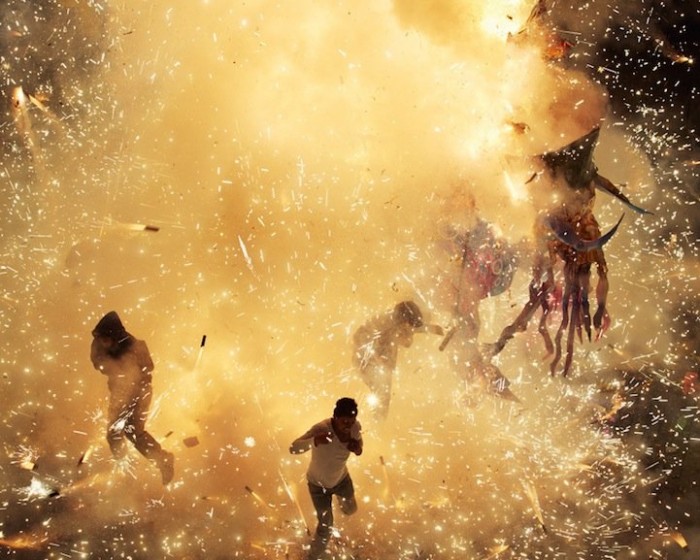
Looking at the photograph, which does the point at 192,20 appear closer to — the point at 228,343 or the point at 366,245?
the point at 366,245

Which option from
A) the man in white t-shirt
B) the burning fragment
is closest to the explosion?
the burning fragment

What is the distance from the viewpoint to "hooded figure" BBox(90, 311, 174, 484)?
16.1 ft

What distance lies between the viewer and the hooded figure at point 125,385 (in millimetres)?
4902

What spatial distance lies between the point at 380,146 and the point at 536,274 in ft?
6.37

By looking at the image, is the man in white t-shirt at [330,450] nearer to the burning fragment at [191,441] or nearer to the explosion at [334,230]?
the explosion at [334,230]

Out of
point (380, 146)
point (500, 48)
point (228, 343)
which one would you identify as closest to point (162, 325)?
point (228, 343)

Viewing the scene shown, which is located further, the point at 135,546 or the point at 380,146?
the point at 380,146

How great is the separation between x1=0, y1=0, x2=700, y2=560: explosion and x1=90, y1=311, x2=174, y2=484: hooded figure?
12.4 inches

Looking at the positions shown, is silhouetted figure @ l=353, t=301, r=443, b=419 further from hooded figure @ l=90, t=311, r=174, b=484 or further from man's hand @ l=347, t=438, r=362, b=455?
hooded figure @ l=90, t=311, r=174, b=484

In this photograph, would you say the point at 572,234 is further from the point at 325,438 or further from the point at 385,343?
the point at 325,438

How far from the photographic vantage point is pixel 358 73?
5.73 meters

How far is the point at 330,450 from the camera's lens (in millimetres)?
3953

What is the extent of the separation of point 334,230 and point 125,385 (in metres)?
2.49

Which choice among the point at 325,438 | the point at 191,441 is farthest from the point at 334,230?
the point at 325,438
